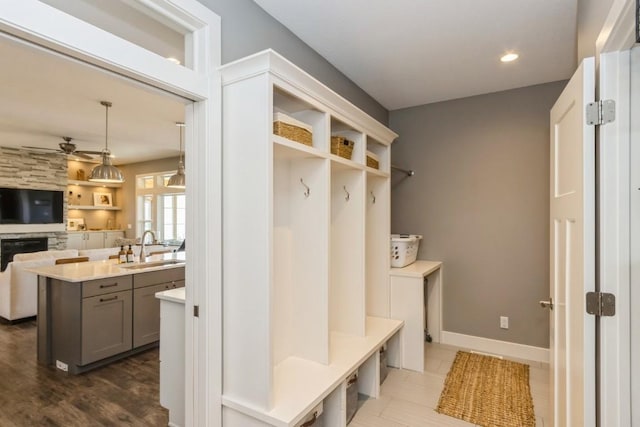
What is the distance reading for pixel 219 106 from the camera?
173cm

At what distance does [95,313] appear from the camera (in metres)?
3.06

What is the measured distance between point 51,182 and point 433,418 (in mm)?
7938

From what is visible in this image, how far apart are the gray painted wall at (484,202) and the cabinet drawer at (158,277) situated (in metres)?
2.59

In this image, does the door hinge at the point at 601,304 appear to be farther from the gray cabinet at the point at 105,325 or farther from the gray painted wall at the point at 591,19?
the gray cabinet at the point at 105,325

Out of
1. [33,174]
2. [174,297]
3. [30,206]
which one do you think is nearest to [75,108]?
[174,297]

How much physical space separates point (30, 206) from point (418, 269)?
7375mm

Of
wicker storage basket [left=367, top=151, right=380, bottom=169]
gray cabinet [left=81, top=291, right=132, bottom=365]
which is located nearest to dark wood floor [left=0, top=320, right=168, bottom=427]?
gray cabinet [left=81, top=291, right=132, bottom=365]

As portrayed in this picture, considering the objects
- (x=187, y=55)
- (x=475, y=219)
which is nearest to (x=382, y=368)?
(x=475, y=219)

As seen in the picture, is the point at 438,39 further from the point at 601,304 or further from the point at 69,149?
the point at 69,149

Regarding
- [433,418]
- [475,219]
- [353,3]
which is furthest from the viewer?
[475,219]

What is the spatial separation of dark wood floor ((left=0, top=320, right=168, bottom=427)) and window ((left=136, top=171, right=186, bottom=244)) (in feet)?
14.2

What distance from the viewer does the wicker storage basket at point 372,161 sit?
2822 mm

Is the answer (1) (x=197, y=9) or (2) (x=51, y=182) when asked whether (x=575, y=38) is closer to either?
(1) (x=197, y=9)

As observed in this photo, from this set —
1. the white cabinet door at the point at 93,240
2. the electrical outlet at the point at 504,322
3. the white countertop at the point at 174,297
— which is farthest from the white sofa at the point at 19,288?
the electrical outlet at the point at 504,322
